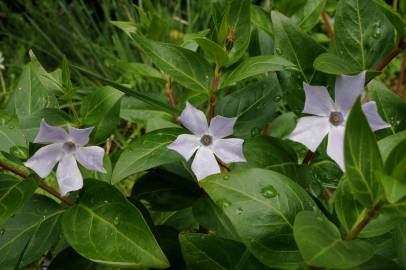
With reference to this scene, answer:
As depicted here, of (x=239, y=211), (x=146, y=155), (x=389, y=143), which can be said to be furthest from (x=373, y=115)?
(x=146, y=155)

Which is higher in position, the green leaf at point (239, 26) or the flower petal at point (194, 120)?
the green leaf at point (239, 26)

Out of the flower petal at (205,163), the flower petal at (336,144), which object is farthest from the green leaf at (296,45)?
the flower petal at (205,163)

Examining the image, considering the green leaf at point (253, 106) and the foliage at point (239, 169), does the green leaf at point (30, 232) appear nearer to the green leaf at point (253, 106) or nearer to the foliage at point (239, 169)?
the foliage at point (239, 169)

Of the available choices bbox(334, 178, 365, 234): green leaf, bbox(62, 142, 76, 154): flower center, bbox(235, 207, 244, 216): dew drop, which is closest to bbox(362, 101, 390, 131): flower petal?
bbox(334, 178, 365, 234): green leaf

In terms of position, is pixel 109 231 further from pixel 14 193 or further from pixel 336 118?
pixel 336 118

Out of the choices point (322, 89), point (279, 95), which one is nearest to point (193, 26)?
point (279, 95)

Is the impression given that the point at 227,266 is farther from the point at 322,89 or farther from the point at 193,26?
the point at 193,26

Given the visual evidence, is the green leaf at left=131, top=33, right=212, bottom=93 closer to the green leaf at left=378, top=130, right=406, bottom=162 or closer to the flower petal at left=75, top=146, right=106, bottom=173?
the flower petal at left=75, top=146, right=106, bottom=173
